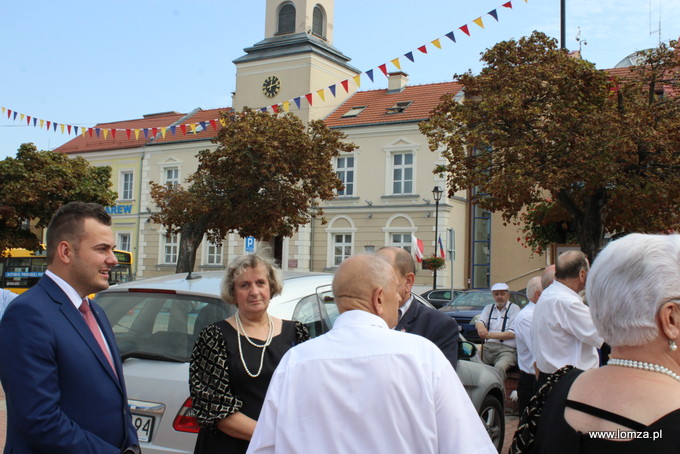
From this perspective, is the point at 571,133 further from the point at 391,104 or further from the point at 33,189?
the point at 391,104

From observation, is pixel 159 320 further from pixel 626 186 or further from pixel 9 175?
pixel 9 175

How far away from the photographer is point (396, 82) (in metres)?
39.7

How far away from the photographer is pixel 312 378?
2.36m

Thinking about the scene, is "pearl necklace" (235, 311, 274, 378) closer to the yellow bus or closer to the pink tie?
the pink tie

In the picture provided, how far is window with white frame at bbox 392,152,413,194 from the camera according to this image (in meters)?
35.6

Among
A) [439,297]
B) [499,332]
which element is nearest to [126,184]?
[439,297]

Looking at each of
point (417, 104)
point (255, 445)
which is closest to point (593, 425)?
point (255, 445)

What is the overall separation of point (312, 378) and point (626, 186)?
17.3 meters

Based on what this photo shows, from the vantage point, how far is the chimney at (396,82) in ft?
130

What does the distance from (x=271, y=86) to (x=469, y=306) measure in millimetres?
23466

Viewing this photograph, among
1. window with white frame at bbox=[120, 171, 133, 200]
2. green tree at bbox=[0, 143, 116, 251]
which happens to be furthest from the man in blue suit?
window with white frame at bbox=[120, 171, 133, 200]

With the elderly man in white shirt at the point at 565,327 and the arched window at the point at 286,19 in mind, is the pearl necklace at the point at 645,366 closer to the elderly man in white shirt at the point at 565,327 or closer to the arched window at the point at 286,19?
the elderly man in white shirt at the point at 565,327

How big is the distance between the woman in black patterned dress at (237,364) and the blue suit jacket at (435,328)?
2.58 ft

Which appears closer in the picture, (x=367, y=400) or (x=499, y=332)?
(x=367, y=400)
